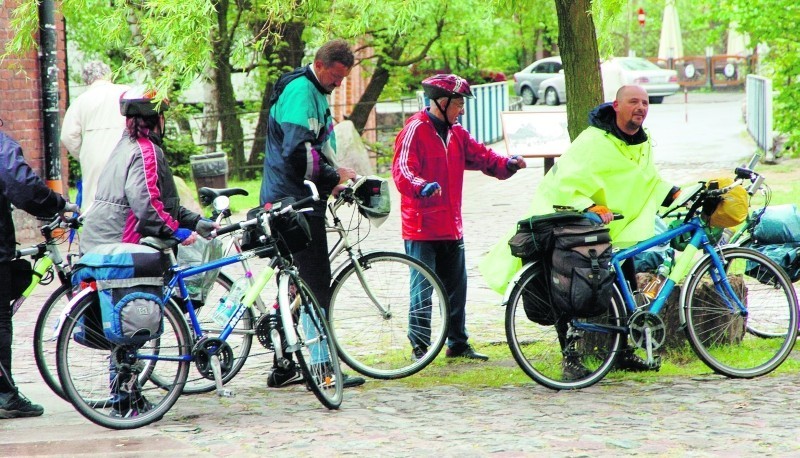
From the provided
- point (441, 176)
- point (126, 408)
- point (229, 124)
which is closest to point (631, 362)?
point (441, 176)

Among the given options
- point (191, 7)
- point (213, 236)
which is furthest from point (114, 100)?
point (213, 236)

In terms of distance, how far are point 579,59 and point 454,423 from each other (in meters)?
3.25

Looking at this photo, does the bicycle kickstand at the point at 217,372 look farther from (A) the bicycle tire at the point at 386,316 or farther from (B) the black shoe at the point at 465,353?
(B) the black shoe at the point at 465,353

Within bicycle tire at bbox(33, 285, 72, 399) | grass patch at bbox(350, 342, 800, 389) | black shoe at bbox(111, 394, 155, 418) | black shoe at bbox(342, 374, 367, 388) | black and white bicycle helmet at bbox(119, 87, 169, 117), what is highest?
black and white bicycle helmet at bbox(119, 87, 169, 117)

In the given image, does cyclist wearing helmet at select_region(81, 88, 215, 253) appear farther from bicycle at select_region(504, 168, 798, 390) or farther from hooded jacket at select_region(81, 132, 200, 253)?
bicycle at select_region(504, 168, 798, 390)

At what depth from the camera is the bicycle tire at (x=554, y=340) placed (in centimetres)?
652

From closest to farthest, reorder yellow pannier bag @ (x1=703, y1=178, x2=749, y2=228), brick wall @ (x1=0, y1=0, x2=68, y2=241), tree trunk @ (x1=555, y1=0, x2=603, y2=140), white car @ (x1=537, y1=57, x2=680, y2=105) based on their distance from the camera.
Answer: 1. yellow pannier bag @ (x1=703, y1=178, x2=749, y2=228)
2. tree trunk @ (x1=555, y1=0, x2=603, y2=140)
3. brick wall @ (x1=0, y1=0, x2=68, y2=241)
4. white car @ (x1=537, y1=57, x2=680, y2=105)

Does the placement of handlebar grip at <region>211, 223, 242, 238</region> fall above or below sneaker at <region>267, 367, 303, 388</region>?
above

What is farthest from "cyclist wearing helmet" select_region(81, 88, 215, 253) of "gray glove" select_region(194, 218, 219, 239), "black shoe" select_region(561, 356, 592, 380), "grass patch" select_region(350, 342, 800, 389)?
"black shoe" select_region(561, 356, 592, 380)

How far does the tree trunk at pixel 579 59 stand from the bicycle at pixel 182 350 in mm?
2568

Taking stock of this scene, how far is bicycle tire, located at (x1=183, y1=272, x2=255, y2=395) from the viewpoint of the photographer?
20.8ft

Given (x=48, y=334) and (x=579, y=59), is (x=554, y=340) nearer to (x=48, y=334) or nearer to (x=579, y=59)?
(x=579, y=59)

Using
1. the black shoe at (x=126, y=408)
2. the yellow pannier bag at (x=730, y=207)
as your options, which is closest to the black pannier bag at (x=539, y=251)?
the yellow pannier bag at (x=730, y=207)

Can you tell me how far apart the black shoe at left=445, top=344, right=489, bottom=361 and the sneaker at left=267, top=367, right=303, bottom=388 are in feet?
3.69
